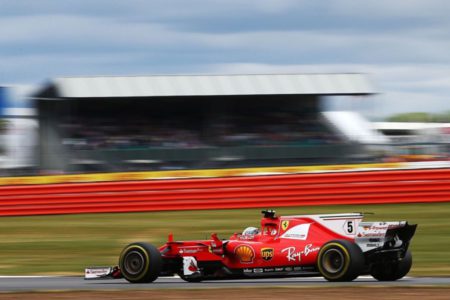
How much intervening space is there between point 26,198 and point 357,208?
7460mm

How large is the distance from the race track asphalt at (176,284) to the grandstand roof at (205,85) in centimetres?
1411

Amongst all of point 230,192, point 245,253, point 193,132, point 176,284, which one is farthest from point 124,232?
point 245,253

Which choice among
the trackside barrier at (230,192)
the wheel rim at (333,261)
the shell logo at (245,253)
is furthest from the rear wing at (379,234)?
the trackside barrier at (230,192)

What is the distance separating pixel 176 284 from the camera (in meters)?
10.1

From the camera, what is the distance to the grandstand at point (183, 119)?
70.3 feet

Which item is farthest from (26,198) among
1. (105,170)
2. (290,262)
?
(290,262)

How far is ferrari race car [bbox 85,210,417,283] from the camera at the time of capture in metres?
9.16

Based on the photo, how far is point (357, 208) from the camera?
1841 centimetres

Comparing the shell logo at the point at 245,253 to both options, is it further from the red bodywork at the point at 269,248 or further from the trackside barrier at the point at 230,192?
the trackside barrier at the point at 230,192

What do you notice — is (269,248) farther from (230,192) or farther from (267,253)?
(230,192)

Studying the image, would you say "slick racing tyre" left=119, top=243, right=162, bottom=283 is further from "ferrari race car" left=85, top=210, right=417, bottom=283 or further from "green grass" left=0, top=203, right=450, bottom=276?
"green grass" left=0, top=203, right=450, bottom=276

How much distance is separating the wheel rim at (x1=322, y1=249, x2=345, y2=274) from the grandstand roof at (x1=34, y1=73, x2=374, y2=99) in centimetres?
1580

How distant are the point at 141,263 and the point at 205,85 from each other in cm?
1546

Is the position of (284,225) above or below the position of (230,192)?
below
